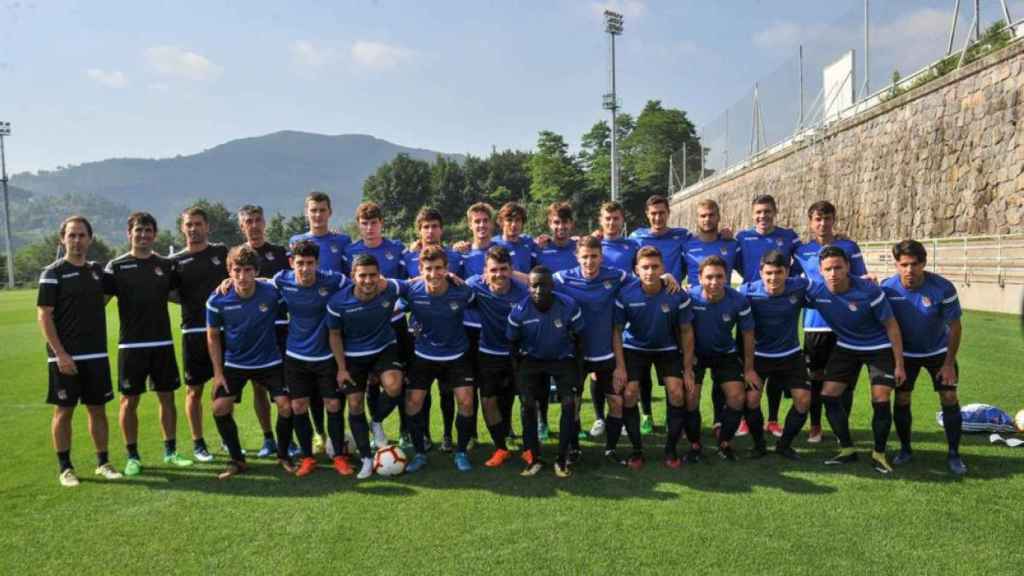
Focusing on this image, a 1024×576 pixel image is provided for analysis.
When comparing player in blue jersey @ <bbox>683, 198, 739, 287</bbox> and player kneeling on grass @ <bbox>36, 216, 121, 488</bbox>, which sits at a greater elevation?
player in blue jersey @ <bbox>683, 198, 739, 287</bbox>

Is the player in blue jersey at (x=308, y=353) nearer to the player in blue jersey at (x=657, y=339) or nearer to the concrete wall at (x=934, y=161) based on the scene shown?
the player in blue jersey at (x=657, y=339)

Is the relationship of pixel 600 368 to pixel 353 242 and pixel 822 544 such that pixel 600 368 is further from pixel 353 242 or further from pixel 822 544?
pixel 353 242

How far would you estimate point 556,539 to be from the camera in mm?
3926

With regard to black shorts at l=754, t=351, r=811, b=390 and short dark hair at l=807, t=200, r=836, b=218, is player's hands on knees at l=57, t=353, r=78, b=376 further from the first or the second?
short dark hair at l=807, t=200, r=836, b=218

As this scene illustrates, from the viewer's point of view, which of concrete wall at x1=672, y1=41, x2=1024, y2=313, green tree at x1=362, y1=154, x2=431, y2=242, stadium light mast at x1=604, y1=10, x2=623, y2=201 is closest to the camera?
concrete wall at x1=672, y1=41, x2=1024, y2=313

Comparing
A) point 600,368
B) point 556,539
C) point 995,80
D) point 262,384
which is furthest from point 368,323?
point 995,80

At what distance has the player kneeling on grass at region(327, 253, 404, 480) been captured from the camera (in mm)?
5355

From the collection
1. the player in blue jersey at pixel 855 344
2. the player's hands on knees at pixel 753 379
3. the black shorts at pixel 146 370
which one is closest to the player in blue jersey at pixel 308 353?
the black shorts at pixel 146 370

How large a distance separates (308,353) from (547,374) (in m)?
2.07

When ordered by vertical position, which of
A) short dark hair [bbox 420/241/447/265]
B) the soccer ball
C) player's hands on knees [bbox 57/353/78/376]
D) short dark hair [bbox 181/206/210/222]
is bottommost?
the soccer ball

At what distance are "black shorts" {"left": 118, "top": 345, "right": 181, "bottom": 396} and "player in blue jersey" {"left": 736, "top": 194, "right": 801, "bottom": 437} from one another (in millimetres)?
5470

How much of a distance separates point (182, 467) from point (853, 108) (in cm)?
2377

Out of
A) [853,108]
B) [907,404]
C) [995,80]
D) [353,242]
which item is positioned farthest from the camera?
[853,108]

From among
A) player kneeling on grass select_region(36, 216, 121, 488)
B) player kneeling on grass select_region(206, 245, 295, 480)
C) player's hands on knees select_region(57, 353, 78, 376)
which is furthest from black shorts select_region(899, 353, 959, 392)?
player's hands on knees select_region(57, 353, 78, 376)
